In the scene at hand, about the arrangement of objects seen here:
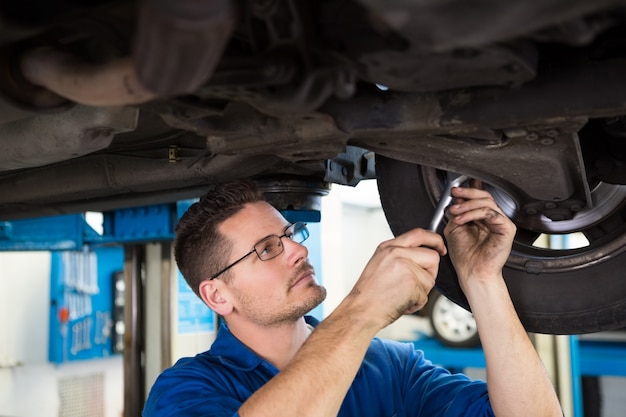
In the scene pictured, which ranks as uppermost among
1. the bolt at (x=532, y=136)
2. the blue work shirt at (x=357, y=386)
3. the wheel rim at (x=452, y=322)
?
the bolt at (x=532, y=136)

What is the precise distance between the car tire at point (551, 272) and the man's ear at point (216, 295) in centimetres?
34

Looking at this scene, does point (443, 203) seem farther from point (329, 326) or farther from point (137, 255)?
point (137, 255)

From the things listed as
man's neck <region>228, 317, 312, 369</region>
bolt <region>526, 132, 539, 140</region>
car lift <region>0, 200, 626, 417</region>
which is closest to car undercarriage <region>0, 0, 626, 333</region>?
bolt <region>526, 132, 539, 140</region>

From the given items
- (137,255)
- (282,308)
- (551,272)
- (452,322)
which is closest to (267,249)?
(282,308)

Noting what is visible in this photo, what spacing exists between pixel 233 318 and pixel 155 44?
2.74 feet

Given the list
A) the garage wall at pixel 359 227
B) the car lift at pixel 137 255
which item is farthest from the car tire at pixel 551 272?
the garage wall at pixel 359 227

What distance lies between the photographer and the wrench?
1146 millimetres

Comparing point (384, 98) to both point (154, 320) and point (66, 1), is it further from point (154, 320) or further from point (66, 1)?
point (154, 320)

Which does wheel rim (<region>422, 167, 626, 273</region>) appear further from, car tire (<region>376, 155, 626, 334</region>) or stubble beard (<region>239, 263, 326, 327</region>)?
stubble beard (<region>239, 263, 326, 327</region>)

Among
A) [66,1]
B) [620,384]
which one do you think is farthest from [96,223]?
[66,1]

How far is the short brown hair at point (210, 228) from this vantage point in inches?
49.2

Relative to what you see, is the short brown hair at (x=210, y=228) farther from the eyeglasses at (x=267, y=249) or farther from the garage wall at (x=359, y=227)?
the garage wall at (x=359, y=227)

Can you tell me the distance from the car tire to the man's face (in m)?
0.19

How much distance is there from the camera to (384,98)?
793 mm
